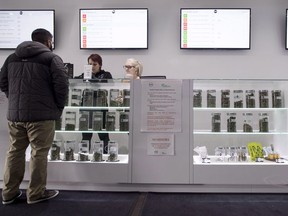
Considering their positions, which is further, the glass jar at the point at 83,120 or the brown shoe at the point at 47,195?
the glass jar at the point at 83,120

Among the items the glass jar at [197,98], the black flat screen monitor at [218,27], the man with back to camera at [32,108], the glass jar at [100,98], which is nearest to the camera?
the man with back to camera at [32,108]

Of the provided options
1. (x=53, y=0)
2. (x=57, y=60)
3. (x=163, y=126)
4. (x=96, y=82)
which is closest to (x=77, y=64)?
(x=53, y=0)

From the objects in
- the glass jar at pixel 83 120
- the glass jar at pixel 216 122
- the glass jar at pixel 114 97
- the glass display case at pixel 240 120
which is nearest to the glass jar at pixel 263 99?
the glass display case at pixel 240 120

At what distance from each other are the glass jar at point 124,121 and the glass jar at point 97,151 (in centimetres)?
30

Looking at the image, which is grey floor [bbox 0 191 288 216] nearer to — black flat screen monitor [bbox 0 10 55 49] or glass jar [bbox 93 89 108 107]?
glass jar [bbox 93 89 108 107]

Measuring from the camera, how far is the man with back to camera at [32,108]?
2428 millimetres

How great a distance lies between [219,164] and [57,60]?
1.93m

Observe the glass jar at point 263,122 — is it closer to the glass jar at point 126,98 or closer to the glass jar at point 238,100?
the glass jar at point 238,100

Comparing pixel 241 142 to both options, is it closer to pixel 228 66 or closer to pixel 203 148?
pixel 203 148

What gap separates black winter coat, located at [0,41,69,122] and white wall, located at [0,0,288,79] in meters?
2.05

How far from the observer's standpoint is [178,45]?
4.41 m

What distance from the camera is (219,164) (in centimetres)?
275

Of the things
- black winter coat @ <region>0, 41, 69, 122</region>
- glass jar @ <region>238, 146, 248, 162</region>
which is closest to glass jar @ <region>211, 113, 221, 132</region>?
glass jar @ <region>238, 146, 248, 162</region>

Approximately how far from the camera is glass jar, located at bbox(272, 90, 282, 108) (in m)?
2.89
